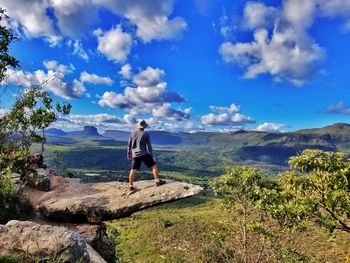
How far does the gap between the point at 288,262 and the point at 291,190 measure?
10.7 meters

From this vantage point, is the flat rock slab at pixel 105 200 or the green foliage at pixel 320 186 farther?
the flat rock slab at pixel 105 200

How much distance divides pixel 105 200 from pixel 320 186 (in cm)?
1269

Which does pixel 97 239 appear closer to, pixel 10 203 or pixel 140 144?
pixel 10 203

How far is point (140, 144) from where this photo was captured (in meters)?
19.9

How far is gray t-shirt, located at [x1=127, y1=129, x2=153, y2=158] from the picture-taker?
65.1ft

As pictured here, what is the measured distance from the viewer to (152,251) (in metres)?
79.5

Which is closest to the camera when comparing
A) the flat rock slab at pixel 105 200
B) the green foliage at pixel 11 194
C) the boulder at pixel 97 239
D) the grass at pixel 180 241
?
the green foliage at pixel 11 194

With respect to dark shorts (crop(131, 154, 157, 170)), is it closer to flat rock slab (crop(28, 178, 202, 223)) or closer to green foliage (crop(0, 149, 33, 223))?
flat rock slab (crop(28, 178, 202, 223))

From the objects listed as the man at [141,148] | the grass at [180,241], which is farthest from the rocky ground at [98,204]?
the grass at [180,241]

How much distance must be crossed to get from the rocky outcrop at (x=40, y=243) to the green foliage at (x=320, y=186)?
8.69m

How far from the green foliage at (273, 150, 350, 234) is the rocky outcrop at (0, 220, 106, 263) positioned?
8.69 meters

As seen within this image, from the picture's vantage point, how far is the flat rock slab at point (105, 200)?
64.8 feet

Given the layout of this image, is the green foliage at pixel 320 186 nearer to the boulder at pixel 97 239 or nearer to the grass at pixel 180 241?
the boulder at pixel 97 239

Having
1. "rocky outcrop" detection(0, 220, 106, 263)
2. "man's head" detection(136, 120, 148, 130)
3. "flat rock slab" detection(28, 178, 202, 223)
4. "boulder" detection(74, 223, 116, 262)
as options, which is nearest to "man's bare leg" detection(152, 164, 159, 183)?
"flat rock slab" detection(28, 178, 202, 223)
